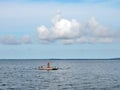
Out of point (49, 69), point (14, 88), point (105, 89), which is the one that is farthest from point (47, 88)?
point (49, 69)

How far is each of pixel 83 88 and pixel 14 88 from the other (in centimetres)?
1331

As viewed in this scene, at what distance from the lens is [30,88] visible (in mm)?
67062

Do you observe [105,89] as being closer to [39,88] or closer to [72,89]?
[72,89]

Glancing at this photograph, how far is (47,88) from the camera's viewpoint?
6731cm

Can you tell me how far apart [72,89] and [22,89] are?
9284 mm

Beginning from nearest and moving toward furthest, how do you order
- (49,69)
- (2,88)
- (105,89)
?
(105,89) → (2,88) → (49,69)

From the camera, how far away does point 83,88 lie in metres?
66.9

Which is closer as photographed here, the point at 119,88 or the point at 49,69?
the point at 119,88

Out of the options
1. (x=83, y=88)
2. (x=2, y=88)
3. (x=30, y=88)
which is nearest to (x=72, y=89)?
(x=83, y=88)

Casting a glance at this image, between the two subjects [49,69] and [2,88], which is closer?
[2,88]

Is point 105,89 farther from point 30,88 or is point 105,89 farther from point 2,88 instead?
point 2,88

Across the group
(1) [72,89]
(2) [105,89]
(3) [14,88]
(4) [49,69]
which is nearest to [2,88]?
(3) [14,88]

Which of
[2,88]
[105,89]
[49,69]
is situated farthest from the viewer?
[49,69]

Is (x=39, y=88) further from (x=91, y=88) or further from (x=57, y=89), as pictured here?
(x=91, y=88)
